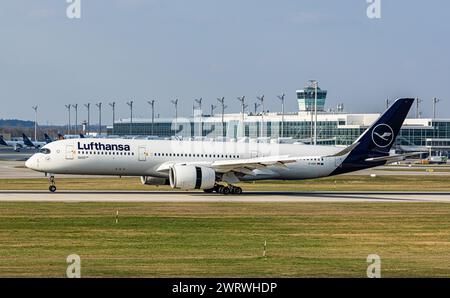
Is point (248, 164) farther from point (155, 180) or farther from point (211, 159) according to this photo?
point (155, 180)

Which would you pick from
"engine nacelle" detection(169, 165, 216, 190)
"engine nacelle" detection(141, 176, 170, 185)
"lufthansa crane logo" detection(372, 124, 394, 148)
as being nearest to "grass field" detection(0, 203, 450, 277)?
"engine nacelle" detection(169, 165, 216, 190)

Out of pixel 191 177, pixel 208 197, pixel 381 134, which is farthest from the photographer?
pixel 381 134

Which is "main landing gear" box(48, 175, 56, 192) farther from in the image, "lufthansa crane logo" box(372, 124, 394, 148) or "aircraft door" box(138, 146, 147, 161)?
"lufthansa crane logo" box(372, 124, 394, 148)

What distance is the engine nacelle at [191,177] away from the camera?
6372 cm

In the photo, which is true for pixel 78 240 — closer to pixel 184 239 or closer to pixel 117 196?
pixel 184 239

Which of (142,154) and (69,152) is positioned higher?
(69,152)

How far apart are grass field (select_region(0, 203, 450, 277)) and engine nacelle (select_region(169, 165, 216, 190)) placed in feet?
23.9

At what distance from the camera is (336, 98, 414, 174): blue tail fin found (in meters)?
71.1

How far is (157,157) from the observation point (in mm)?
66438

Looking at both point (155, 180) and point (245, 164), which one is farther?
point (155, 180)

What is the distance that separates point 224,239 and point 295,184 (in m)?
45.7

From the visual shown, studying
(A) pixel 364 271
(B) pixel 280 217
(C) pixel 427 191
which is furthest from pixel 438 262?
(C) pixel 427 191

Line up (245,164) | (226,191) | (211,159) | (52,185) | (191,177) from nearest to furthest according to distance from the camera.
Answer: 1. (191,177)
2. (245,164)
3. (52,185)
4. (226,191)
5. (211,159)

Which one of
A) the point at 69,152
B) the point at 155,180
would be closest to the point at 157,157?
the point at 155,180
